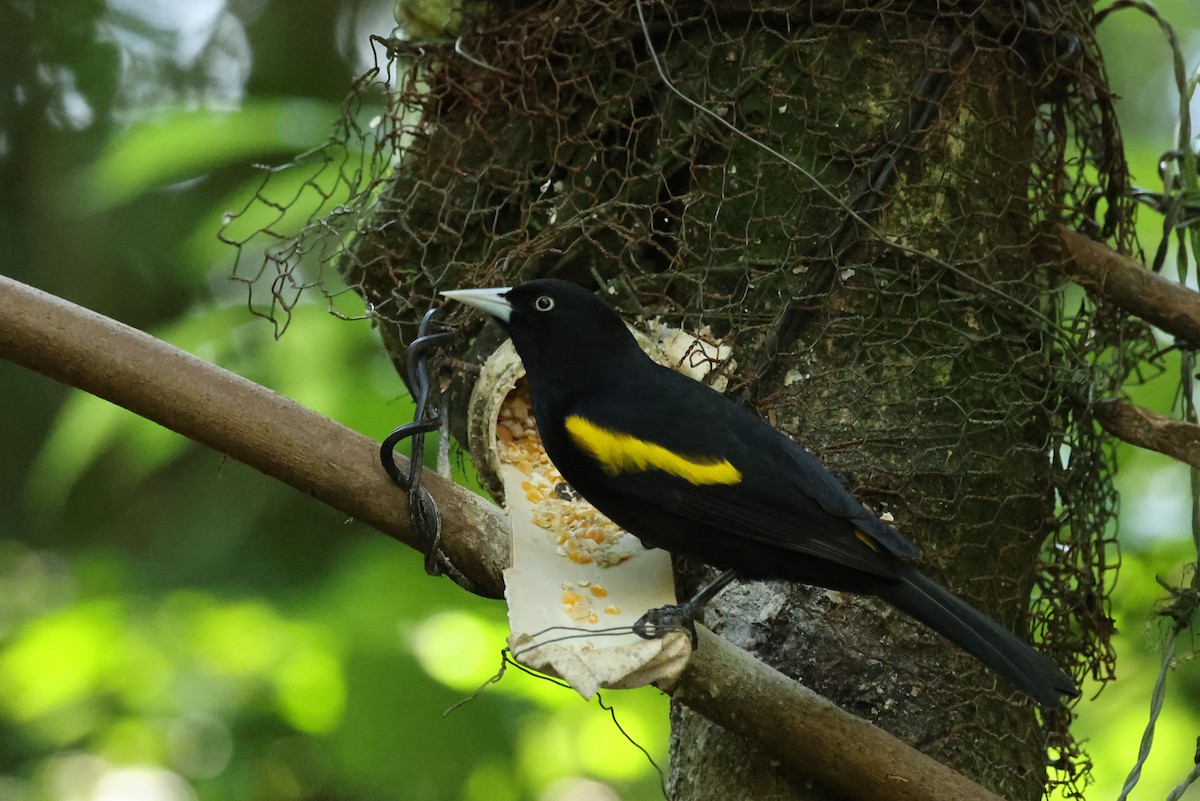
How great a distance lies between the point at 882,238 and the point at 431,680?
1.80m

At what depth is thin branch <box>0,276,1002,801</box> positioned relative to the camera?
1.89m

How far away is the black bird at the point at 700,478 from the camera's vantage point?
212 cm

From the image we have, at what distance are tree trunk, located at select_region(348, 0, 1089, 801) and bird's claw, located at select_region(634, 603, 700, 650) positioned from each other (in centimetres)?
30

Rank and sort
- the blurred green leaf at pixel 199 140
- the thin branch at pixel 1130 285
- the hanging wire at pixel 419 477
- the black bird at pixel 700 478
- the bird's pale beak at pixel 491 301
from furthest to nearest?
the blurred green leaf at pixel 199 140 < the thin branch at pixel 1130 285 < the bird's pale beak at pixel 491 301 < the black bird at pixel 700 478 < the hanging wire at pixel 419 477

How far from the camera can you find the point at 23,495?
4.57 meters

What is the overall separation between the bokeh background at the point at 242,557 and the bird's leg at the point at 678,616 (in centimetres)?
132

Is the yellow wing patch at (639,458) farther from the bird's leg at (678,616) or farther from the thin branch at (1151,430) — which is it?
the thin branch at (1151,430)

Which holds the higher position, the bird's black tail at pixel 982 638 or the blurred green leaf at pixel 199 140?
the blurred green leaf at pixel 199 140

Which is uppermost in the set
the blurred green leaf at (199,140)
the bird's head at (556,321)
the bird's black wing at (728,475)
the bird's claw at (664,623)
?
the blurred green leaf at (199,140)

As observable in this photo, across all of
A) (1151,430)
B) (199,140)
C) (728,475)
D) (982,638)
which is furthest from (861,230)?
(199,140)

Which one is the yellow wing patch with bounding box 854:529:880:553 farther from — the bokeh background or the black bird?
the bokeh background

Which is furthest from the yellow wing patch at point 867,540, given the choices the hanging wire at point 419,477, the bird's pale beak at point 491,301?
the bird's pale beak at point 491,301

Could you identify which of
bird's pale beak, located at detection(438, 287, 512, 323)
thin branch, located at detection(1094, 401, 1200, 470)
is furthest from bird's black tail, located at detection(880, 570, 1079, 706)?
bird's pale beak, located at detection(438, 287, 512, 323)

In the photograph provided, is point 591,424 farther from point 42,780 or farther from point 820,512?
point 42,780
